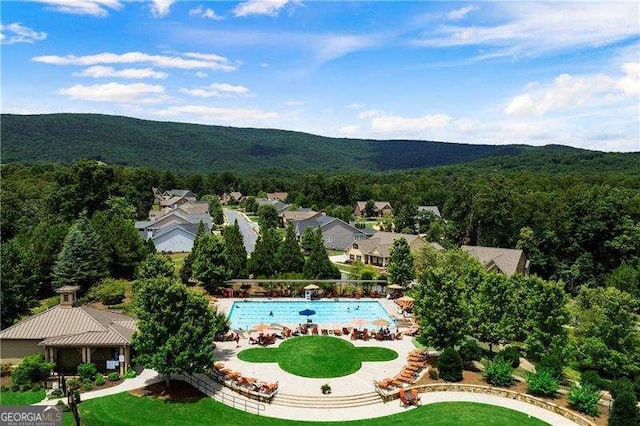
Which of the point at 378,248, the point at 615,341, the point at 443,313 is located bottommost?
the point at 378,248

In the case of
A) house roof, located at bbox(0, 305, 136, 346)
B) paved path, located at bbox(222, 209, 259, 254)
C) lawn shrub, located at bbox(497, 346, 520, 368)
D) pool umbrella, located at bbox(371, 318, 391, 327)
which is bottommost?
paved path, located at bbox(222, 209, 259, 254)

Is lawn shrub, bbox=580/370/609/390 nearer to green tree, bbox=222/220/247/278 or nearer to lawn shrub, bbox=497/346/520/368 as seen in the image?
lawn shrub, bbox=497/346/520/368

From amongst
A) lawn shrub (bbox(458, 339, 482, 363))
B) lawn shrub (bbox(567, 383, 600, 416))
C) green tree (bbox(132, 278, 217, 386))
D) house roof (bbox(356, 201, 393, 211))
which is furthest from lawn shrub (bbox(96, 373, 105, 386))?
house roof (bbox(356, 201, 393, 211))

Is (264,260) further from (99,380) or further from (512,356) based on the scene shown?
(512,356)

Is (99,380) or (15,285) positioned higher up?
(15,285)

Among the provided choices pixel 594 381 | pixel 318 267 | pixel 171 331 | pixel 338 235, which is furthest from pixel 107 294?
pixel 338 235

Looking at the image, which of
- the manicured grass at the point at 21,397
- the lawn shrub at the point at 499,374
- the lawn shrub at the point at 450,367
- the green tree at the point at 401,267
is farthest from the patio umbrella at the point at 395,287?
the manicured grass at the point at 21,397
